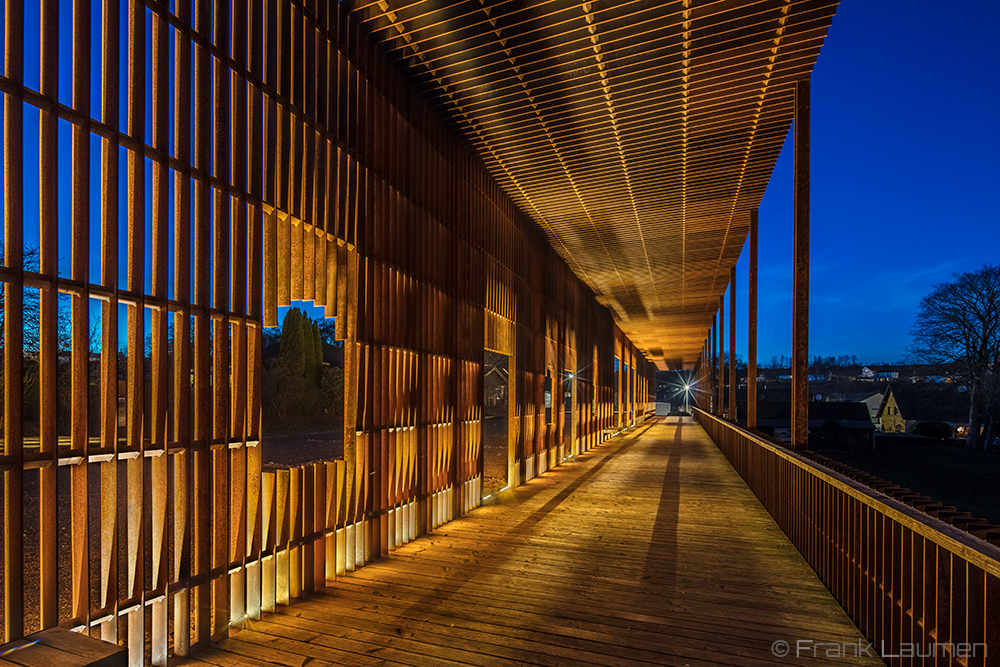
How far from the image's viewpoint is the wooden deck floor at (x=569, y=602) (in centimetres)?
300

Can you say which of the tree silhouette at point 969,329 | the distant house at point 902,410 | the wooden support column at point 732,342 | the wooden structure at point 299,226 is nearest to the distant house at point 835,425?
the tree silhouette at point 969,329

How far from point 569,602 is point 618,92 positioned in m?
4.38

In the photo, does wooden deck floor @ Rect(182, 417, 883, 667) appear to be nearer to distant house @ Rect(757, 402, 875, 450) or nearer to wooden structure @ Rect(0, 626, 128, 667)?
wooden structure @ Rect(0, 626, 128, 667)

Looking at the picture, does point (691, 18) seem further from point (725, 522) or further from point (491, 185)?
point (725, 522)

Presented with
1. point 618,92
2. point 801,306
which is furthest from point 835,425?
point 618,92

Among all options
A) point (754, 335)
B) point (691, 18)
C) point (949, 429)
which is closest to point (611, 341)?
point (754, 335)

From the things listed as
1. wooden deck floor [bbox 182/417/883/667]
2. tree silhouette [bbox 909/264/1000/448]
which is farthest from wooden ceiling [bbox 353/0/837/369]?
tree silhouette [bbox 909/264/1000/448]

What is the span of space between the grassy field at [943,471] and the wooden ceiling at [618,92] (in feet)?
70.9

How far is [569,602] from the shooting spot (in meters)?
3.73

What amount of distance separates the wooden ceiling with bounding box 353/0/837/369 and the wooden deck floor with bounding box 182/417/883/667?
4.19 metres

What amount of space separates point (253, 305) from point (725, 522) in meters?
→ 5.39

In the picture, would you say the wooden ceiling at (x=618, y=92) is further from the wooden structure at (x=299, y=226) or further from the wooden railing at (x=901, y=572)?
the wooden railing at (x=901, y=572)

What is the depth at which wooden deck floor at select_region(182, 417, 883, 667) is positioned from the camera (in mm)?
2998

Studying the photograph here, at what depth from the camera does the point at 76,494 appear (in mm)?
2434
